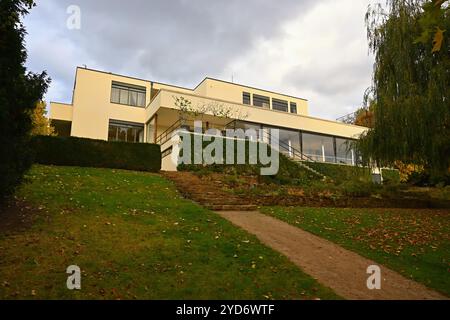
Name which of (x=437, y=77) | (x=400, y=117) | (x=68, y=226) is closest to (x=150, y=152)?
(x=68, y=226)

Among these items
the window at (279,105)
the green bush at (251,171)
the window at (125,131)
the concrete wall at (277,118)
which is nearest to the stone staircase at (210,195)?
the green bush at (251,171)

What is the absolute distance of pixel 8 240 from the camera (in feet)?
23.9

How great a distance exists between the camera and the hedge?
17.3 metres

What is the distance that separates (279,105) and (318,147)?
8.32 m

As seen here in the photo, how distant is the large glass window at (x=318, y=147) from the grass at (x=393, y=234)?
16.4m

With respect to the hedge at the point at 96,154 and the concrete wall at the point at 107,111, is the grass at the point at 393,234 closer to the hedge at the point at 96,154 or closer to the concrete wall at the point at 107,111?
the hedge at the point at 96,154

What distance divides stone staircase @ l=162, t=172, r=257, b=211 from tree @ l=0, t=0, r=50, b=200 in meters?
6.36

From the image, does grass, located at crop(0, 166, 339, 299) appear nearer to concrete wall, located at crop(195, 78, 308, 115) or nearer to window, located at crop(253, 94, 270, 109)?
concrete wall, located at crop(195, 78, 308, 115)

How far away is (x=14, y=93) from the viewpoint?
834 centimetres

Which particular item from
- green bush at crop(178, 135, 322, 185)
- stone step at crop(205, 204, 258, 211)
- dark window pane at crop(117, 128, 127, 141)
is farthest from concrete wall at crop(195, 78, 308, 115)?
stone step at crop(205, 204, 258, 211)

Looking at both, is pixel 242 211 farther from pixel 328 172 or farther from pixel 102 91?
pixel 102 91

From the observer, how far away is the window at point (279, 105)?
127 ft

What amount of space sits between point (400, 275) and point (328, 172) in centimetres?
2191

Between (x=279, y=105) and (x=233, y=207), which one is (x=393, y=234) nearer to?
(x=233, y=207)
